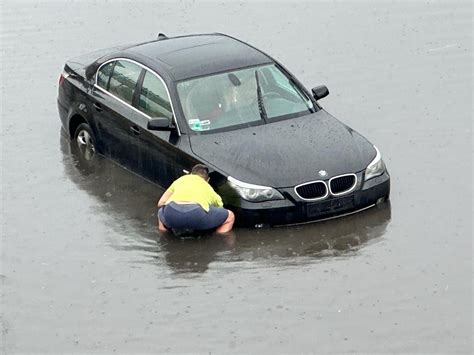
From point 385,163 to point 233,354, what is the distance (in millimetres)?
5771

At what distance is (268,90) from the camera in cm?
1725

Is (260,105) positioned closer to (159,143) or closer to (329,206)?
(159,143)

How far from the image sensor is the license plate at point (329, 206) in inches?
616

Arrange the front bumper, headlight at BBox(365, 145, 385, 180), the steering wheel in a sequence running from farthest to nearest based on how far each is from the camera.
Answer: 1. the steering wheel
2. headlight at BBox(365, 145, 385, 180)
3. the front bumper

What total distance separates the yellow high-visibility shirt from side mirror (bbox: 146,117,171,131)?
111 cm

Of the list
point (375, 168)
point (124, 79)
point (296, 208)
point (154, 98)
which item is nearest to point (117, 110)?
point (124, 79)

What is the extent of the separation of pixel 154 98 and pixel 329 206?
2884mm

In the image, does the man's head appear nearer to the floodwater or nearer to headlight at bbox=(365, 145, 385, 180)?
the floodwater

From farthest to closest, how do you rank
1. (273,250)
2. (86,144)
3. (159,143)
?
(86,144), (159,143), (273,250)

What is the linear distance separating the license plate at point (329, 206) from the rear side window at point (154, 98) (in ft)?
7.63

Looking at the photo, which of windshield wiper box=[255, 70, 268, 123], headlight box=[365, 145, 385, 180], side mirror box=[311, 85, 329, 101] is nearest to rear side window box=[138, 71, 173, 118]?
windshield wiper box=[255, 70, 268, 123]

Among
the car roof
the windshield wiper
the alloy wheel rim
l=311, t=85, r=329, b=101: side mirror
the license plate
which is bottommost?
the alloy wheel rim

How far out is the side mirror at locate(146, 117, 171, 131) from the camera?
54.3ft

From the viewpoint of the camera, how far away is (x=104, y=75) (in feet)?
60.3
